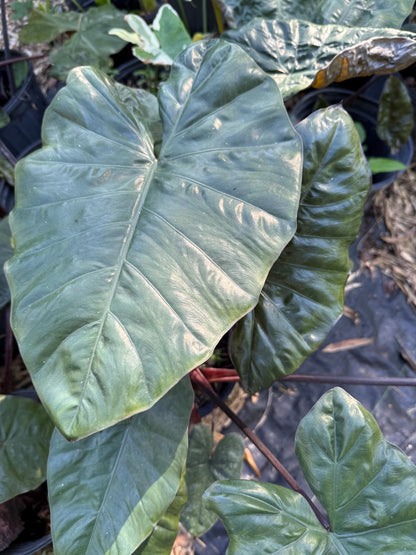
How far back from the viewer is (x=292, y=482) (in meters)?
0.97

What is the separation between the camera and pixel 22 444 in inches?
40.0

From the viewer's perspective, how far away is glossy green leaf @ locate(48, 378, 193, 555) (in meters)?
0.79

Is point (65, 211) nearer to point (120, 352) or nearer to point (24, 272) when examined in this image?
point (24, 272)

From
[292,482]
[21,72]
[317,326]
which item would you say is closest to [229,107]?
[317,326]

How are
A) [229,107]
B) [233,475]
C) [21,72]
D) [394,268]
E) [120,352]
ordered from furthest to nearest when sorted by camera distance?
1. [21,72]
2. [394,268]
3. [233,475]
4. [229,107]
5. [120,352]

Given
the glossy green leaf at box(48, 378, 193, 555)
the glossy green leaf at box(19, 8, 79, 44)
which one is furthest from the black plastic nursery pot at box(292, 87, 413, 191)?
the glossy green leaf at box(48, 378, 193, 555)

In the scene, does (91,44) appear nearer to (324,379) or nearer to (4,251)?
(4,251)

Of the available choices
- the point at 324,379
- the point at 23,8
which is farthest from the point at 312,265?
the point at 23,8

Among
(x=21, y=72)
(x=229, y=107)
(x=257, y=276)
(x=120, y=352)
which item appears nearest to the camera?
(x=120, y=352)

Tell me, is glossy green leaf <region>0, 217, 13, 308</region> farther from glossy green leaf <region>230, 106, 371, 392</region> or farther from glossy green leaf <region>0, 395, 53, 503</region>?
glossy green leaf <region>230, 106, 371, 392</region>

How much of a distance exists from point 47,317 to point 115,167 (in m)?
0.36

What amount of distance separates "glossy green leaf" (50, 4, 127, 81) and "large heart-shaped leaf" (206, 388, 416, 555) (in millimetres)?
1562

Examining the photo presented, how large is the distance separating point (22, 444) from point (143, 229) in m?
0.64

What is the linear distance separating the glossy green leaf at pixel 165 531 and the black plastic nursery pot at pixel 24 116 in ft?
5.33
